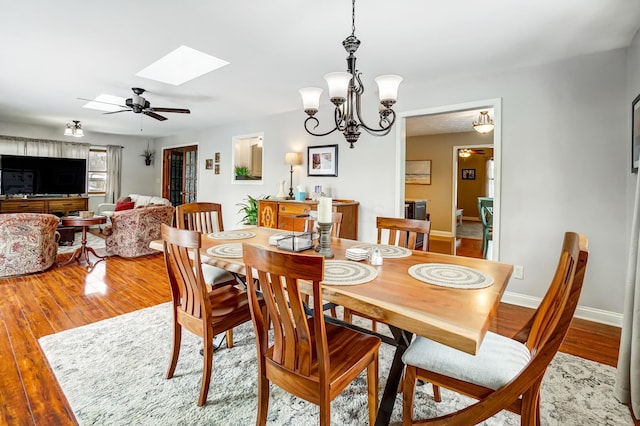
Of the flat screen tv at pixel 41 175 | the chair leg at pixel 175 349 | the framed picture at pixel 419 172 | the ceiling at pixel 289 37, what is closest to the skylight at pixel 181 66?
the ceiling at pixel 289 37

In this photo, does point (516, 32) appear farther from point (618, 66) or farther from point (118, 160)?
point (118, 160)

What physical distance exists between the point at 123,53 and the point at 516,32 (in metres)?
3.24

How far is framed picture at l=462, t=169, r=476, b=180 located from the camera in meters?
9.94

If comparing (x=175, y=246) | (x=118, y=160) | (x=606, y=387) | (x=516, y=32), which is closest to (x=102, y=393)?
(x=175, y=246)

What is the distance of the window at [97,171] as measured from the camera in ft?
25.3

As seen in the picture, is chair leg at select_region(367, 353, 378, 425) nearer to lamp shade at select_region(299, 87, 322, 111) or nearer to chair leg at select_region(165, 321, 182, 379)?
chair leg at select_region(165, 321, 182, 379)

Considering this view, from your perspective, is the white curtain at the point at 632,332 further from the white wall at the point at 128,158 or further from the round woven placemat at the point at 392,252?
the white wall at the point at 128,158

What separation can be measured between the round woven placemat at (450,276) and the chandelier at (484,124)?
390cm

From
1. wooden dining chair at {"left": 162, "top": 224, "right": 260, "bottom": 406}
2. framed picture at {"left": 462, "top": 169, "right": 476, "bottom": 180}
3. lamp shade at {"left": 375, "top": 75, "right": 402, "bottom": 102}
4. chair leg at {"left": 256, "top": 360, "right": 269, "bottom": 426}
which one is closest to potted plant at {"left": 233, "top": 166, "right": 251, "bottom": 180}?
wooden dining chair at {"left": 162, "top": 224, "right": 260, "bottom": 406}

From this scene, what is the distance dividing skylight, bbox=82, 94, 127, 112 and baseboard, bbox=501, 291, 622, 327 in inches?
206

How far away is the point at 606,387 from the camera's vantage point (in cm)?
185

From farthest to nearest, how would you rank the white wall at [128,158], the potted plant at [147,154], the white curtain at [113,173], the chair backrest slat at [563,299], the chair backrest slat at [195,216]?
the potted plant at [147,154] → the white curtain at [113,173] → the white wall at [128,158] → the chair backrest slat at [195,216] → the chair backrest slat at [563,299]

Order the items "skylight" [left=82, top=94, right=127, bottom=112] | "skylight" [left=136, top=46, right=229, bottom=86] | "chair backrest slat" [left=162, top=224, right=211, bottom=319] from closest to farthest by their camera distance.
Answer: "chair backrest slat" [left=162, top=224, right=211, bottom=319], "skylight" [left=136, top=46, right=229, bottom=86], "skylight" [left=82, top=94, right=127, bottom=112]

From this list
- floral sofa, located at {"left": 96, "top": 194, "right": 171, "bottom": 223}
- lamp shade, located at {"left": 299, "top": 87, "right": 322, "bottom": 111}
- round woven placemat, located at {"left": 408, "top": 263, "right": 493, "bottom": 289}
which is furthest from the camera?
floral sofa, located at {"left": 96, "top": 194, "right": 171, "bottom": 223}
